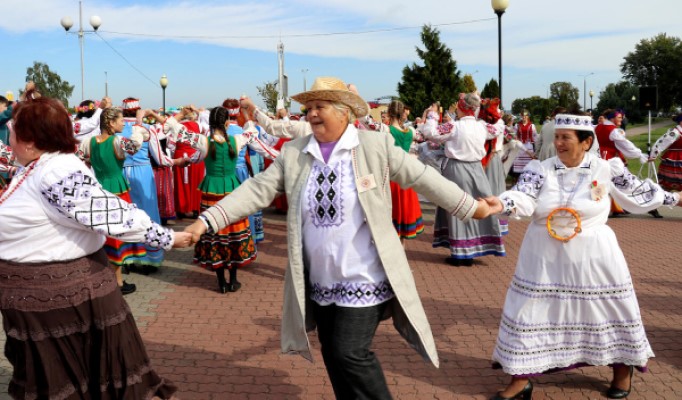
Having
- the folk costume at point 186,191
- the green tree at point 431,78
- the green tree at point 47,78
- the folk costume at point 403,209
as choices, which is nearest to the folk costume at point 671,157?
the folk costume at point 403,209

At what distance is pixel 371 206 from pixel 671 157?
952 centimetres

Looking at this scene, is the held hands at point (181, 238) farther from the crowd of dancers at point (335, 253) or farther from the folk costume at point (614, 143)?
the folk costume at point (614, 143)

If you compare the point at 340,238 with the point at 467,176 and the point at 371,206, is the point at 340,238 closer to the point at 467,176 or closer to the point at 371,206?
the point at 371,206

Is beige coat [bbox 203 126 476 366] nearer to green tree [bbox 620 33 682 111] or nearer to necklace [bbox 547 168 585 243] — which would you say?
necklace [bbox 547 168 585 243]

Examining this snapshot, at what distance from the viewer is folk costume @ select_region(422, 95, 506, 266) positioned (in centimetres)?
812

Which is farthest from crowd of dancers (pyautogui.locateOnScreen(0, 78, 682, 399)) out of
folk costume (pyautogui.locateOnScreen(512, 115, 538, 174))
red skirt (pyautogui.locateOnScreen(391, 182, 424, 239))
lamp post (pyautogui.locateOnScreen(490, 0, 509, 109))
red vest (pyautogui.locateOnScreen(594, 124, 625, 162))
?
folk costume (pyautogui.locateOnScreen(512, 115, 538, 174))

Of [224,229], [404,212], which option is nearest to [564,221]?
[224,229]

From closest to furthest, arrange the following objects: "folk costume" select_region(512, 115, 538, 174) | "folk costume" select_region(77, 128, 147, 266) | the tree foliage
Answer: "folk costume" select_region(77, 128, 147, 266)
"folk costume" select_region(512, 115, 538, 174)
the tree foliage

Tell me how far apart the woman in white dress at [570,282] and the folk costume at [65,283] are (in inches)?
89.0

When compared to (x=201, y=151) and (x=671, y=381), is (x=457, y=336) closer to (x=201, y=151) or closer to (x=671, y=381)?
(x=671, y=381)

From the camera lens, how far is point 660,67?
247 ft

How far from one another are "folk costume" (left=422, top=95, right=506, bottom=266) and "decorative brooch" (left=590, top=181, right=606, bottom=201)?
13.1 feet

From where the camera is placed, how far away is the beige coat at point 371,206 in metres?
3.32

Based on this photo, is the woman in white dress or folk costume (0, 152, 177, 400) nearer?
folk costume (0, 152, 177, 400)
